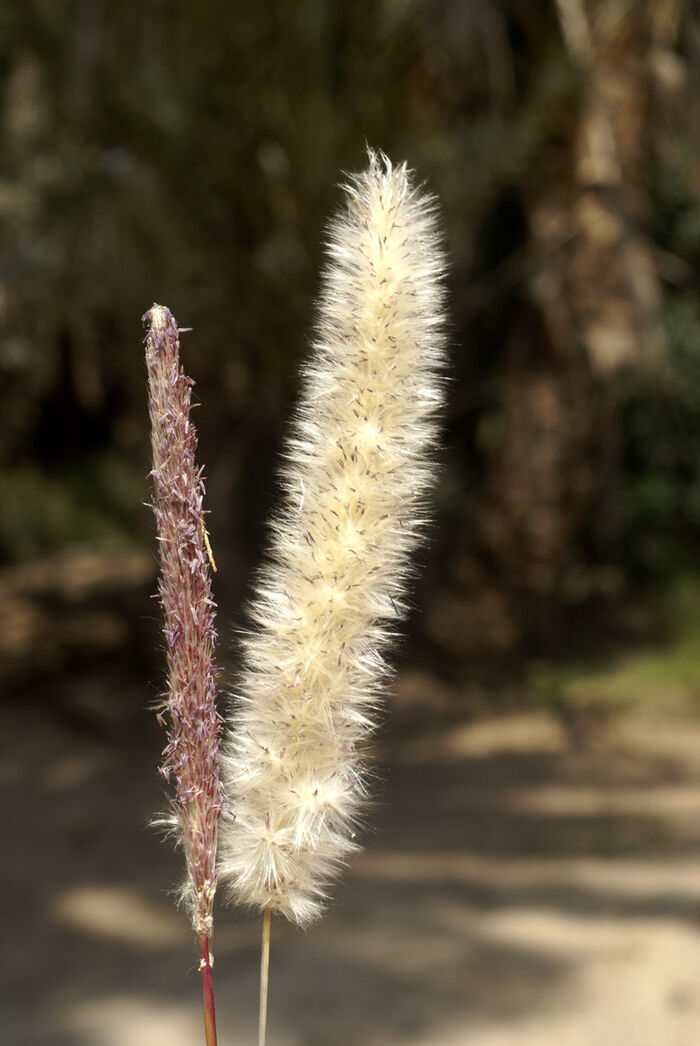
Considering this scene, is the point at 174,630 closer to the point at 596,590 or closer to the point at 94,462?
the point at 596,590

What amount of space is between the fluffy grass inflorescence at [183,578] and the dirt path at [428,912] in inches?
144

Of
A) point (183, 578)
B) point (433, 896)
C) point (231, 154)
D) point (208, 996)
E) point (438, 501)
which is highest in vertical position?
point (231, 154)

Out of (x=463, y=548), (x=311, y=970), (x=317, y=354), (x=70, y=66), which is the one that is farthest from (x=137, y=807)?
(x=317, y=354)

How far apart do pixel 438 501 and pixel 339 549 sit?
10303mm

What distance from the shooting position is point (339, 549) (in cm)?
100


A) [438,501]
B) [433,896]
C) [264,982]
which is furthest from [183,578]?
[438,501]

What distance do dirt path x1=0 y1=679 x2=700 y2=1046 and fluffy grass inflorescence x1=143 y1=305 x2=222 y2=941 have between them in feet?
12.0

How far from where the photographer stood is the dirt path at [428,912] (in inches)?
189

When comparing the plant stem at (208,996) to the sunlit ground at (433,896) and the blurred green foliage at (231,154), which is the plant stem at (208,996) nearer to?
the sunlit ground at (433,896)

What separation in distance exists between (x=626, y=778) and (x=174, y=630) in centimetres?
727

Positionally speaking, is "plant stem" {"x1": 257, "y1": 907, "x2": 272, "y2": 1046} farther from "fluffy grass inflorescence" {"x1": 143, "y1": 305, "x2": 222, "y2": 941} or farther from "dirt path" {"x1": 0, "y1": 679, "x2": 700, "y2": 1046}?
"dirt path" {"x1": 0, "y1": 679, "x2": 700, "y2": 1046}

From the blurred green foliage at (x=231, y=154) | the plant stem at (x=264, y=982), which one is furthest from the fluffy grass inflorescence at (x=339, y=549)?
the blurred green foliage at (x=231, y=154)

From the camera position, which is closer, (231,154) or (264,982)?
(264,982)

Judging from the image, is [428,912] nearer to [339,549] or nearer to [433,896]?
[433,896]
